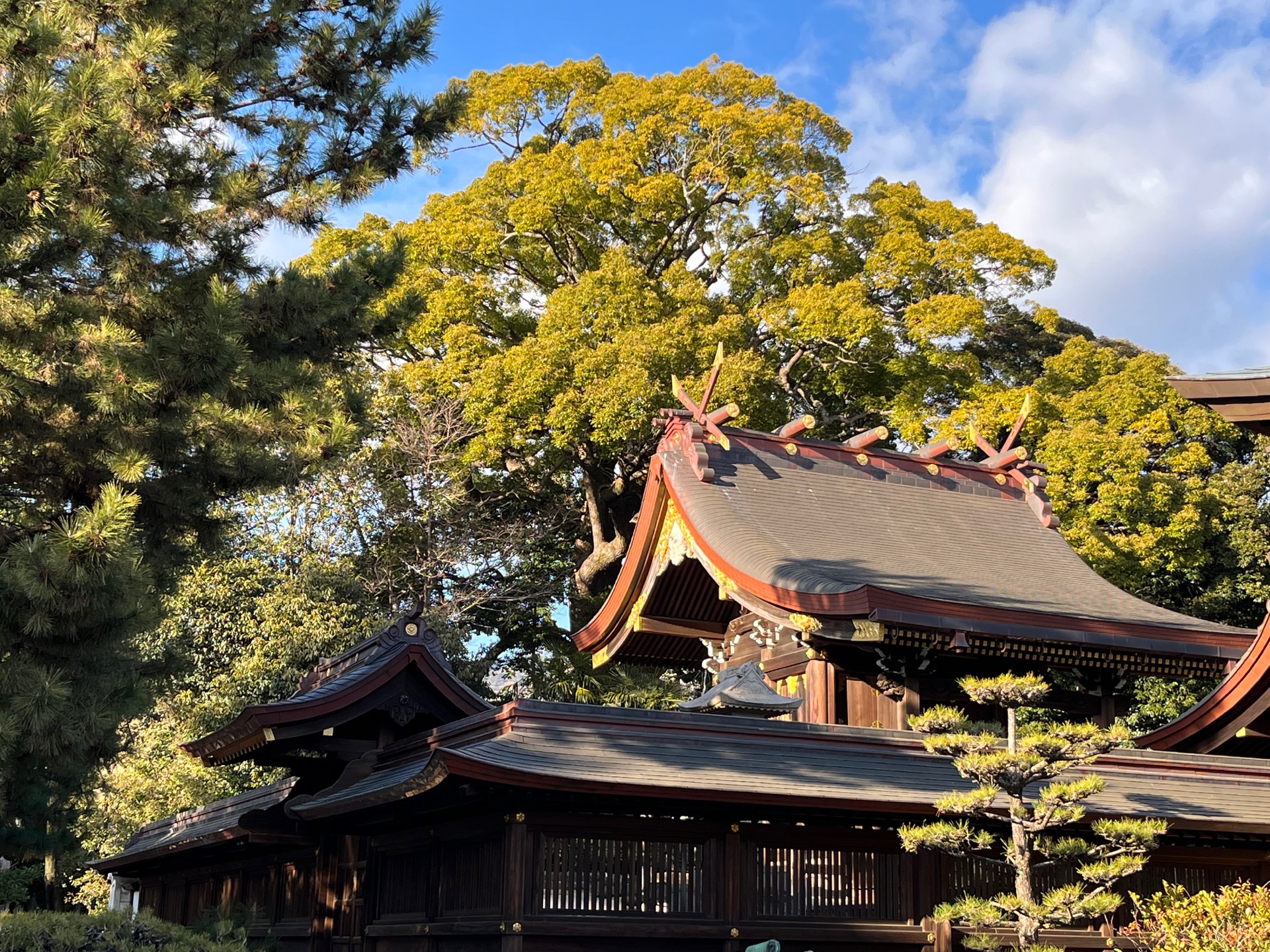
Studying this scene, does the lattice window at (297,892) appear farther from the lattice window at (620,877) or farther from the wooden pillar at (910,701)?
the wooden pillar at (910,701)

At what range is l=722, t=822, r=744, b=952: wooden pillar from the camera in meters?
10.3

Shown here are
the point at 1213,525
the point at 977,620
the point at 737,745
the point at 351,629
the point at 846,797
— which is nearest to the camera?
the point at 846,797

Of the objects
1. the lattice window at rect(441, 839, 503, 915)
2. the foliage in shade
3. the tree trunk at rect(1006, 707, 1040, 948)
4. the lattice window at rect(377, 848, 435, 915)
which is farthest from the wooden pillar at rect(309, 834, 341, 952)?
the foliage in shade

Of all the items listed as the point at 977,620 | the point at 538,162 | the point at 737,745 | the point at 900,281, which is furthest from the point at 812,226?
the point at 737,745

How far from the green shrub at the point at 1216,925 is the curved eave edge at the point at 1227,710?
14.2ft

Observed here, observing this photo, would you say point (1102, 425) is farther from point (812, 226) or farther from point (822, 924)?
point (822, 924)

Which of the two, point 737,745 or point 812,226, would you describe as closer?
point 737,745

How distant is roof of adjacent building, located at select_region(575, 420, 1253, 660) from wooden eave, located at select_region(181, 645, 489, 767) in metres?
3.63

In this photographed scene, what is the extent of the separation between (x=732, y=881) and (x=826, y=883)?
36.6 inches

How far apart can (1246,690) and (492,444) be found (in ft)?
53.6

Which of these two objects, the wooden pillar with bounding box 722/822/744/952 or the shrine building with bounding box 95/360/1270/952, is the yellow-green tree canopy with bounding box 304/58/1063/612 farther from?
the wooden pillar with bounding box 722/822/744/952

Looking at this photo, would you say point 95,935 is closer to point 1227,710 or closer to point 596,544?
point 1227,710

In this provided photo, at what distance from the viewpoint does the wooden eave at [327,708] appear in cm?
1170

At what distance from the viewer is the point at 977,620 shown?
13609 millimetres
